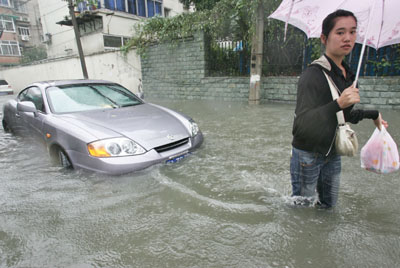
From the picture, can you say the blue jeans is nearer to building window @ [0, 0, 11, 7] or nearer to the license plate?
the license plate

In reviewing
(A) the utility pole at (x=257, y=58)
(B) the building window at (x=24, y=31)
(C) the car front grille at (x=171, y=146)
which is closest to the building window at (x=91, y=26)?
(A) the utility pole at (x=257, y=58)

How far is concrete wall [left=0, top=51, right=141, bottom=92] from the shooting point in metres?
12.5

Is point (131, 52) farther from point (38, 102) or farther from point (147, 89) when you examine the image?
point (38, 102)

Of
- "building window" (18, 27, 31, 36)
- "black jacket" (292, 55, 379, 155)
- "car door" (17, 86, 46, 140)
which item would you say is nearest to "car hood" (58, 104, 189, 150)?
"car door" (17, 86, 46, 140)

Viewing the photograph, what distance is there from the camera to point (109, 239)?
1.97 metres

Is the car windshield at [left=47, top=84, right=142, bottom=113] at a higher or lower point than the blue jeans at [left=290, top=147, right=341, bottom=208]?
higher

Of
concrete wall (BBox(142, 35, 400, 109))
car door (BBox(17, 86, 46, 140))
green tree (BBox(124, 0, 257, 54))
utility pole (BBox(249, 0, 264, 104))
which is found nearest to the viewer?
car door (BBox(17, 86, 46, 140))

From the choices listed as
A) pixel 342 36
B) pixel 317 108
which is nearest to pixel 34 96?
pixel 317 108

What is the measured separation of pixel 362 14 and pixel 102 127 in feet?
9.38

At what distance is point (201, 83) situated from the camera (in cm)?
980

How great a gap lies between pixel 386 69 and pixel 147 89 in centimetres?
947

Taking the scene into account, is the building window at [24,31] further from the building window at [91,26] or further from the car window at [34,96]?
the car window at [34,96]

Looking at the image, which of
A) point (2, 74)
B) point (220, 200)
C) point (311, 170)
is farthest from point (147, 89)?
point (2, 74)

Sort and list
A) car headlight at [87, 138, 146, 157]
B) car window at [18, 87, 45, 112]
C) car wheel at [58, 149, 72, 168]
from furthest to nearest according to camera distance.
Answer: car window at [18, 87, 45, 112] < car wheel at [58, 149, 72, 168] < car headlight at [87, 138, 146, 157]
